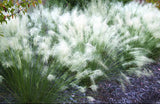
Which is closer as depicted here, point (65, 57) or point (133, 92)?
point (65, 57)

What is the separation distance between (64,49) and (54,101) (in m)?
0.61

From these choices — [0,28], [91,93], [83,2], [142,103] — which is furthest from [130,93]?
[83,2]

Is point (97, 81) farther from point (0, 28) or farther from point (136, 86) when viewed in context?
point (0, 28)

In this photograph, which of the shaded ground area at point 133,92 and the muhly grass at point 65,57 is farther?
the shaded ground area at point 133,92

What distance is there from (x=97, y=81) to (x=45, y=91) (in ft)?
2.62

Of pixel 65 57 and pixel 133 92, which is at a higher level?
pixel 65 57

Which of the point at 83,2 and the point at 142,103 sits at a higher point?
the point at 83,2

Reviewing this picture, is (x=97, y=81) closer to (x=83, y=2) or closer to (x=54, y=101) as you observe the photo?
(x=54, y=101)

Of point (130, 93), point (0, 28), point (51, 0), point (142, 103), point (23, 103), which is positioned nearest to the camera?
point (23, 103)

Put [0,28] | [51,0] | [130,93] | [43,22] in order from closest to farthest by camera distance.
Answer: [130,93]
[0,28]
[43,22]
[51,0]

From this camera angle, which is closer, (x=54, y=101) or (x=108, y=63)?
(x=54, y=101)

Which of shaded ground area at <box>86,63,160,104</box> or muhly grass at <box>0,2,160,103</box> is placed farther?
shaded ground area at <box>86,63,160,104</box>

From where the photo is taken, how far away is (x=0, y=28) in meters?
2.35

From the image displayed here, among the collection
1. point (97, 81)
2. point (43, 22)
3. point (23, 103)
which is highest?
point (43, 22)
